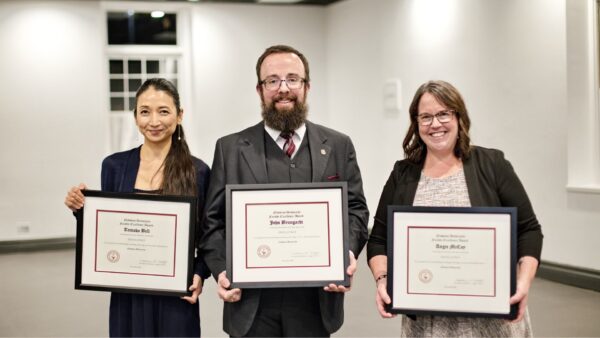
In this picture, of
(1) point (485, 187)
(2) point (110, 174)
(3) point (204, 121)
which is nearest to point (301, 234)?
(1) point (485, 187)

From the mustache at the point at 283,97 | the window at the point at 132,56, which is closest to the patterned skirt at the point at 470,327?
the mustache at the point at 283,97

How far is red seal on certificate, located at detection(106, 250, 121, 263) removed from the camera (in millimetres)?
2289

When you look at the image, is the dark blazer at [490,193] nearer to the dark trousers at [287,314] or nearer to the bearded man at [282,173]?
the bearded man at [282,173]

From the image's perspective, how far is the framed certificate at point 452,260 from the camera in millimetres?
1980

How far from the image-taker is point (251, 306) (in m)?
2.18

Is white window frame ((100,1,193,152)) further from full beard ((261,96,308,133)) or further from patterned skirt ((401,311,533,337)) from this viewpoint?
patterned skirt ((401,311,533,337))

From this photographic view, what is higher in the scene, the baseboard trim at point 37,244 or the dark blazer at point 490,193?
the dark blazer at point 490,193

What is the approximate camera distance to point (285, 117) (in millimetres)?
2270

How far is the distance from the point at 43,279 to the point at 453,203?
552cm

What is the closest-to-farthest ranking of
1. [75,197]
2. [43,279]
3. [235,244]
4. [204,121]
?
[235,244]
[75,197]
[43,279]
[204,121]

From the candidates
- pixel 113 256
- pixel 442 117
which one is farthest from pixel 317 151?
pixel 113 256

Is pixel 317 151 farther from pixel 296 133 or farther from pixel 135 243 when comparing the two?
pixel 135 243

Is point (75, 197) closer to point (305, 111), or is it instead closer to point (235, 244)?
point (235, 244)

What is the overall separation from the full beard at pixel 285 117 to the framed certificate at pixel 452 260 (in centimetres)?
46
